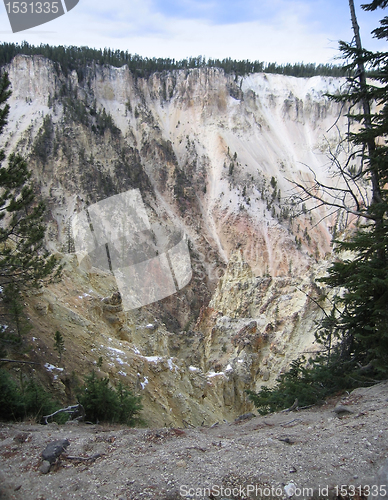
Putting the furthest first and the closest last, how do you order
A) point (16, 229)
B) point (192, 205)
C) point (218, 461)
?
point (192, 205), point (16, 229), point (218, 461)

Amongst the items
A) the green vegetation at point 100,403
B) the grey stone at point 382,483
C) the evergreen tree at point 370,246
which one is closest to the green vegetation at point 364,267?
the evergreen tree at point 370,246

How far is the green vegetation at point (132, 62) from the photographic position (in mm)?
65819

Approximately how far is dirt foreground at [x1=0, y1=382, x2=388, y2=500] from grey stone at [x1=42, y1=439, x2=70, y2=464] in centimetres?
8

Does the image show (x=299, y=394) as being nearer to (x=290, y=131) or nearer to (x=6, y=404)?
(x=6, y=404)

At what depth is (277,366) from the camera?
24.3 metres

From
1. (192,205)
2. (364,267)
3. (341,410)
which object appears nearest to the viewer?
(341,410)

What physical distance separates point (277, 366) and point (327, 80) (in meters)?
76.4

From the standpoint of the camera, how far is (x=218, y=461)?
471cm

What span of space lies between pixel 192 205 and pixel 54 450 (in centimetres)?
5859

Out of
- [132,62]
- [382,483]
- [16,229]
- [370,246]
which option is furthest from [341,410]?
[132,62]

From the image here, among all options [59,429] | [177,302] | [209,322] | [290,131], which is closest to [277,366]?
[209,322]

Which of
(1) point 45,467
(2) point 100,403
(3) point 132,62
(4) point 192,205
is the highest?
(3) point 132,62

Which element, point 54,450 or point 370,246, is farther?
point 370,246

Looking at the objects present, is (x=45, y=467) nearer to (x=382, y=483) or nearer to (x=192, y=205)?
(x=382, y=483)
